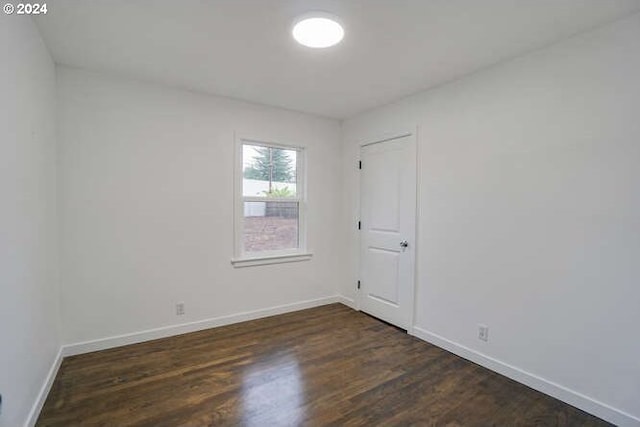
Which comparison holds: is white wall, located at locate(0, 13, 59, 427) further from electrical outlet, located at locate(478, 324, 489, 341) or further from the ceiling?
electrical outlet, located at locate(478, 324, 489, 341)

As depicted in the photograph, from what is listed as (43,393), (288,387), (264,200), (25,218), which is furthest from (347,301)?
(25,218)

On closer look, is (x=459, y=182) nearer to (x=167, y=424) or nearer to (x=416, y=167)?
(x=416, y=167)

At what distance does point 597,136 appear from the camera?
2.00 metres

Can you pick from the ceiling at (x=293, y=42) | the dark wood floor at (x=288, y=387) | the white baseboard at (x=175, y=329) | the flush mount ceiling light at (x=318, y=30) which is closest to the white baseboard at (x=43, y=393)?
the dark wood floor at (x=288, y=387)

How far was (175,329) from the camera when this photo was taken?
3109 mm

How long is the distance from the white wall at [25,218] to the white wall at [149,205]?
0.81ft

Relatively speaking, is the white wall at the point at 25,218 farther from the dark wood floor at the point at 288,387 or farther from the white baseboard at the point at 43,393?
the dark wood floor at the point at 288,387

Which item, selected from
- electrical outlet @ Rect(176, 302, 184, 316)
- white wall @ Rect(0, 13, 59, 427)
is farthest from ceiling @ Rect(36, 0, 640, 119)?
electrical outlet @ Rect(176, 302, 184, 316)

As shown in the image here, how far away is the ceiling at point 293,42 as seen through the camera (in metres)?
1.82

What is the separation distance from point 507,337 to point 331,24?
263 cm

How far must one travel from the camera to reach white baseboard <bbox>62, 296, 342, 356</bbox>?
2.71 meters

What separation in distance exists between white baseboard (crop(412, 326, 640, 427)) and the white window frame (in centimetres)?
178

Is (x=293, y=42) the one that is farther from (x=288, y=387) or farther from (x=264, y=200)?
(x=288, y=387)

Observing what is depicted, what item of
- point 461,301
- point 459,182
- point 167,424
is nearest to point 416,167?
point 459,182
